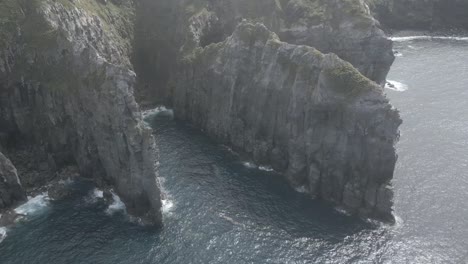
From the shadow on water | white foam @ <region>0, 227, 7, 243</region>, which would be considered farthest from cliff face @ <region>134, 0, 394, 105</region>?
white foam @ <region>0, 227, 7, 243</region>

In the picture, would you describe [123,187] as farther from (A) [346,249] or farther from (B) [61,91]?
(A) [346,249]

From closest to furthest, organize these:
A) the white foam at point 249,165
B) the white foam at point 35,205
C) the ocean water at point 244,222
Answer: the ocean water at point 244,222, the white foam at point 35,205, the white foam at point 249,165

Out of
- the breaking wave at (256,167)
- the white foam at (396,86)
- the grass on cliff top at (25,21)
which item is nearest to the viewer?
the grass on cliff top at (25,21)

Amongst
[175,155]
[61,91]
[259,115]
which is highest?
[61,91]

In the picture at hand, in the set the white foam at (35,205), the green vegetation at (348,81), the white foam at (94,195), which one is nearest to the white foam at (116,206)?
the white foam at (94,195)

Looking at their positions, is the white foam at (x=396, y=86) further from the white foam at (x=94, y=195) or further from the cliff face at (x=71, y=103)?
the white foam at (x=94, y=195)

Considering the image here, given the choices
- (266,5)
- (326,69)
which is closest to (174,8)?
(266,5)

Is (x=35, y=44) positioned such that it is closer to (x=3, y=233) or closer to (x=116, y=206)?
(x=116, y=206)
